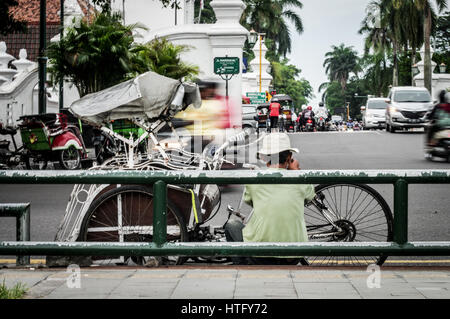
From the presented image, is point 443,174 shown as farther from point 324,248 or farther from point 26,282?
point 26,282

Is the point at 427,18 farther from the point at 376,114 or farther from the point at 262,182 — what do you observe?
the point at 262,182

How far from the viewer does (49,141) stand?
15.3m

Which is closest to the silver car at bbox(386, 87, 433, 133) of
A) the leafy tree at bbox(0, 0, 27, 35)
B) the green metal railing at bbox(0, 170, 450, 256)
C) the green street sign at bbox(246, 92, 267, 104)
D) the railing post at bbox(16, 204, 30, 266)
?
the green street sign at bbox(246, 92, 267, 104)

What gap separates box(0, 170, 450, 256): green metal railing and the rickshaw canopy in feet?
6.88

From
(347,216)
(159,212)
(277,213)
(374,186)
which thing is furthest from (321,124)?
(159,212)

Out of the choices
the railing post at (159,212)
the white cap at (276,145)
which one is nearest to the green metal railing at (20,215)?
the railing post at (159,212)

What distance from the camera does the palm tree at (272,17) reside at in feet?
182

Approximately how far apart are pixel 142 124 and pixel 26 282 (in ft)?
10.2

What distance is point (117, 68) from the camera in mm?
18766

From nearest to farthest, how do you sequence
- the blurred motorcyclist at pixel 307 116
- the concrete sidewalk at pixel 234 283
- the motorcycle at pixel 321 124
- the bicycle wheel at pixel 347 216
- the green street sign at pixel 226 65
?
the concrete sidewalk at pixel 234 283
the bicycle wheel at pixel 347 216
the green street sign at pixel 226 65
the blurred motorcyclist at pixel 307 116
the motorcycle at pixel 321 124

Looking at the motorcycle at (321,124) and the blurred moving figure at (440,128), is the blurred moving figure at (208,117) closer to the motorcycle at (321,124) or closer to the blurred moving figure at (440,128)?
the blurred moving figure at (440,128)

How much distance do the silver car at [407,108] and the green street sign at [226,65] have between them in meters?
9.01


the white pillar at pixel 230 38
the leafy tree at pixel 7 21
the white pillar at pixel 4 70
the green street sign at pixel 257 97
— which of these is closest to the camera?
the leafy tree at pixel 7 21
